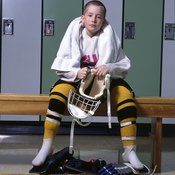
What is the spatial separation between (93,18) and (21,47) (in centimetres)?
175

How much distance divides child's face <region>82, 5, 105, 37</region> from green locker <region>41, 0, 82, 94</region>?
1558 millimetres

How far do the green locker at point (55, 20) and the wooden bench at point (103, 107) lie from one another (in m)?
1.49

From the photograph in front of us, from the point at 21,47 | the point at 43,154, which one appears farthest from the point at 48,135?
the point at 21,47

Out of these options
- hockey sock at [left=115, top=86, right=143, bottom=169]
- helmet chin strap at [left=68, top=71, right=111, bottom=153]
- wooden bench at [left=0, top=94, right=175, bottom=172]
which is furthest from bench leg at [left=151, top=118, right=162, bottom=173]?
helmet chin strap at [left=68, top=71, right=111, bottom=153]

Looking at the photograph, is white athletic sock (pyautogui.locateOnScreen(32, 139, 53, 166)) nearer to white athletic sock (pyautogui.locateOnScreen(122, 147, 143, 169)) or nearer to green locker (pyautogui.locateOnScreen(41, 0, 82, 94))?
white athletic sock (pyautogui.locateOnScreen(122, 147, 143, 169))

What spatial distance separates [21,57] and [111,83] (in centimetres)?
179

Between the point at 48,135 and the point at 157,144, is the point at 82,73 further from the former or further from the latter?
the point at 157,144

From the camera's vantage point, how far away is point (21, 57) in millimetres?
3945

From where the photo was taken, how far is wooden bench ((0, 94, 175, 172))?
Result: 244cm

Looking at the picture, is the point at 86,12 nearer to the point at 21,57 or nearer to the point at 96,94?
the point at 96,94

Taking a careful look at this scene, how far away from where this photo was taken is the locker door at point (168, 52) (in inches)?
155

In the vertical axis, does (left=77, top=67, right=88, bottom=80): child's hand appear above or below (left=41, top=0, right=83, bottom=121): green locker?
below

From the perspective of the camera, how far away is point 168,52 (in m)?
3.97

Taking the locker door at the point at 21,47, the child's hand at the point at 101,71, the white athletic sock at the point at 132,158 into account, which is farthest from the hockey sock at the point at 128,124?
the locker door at the point at 21,47
